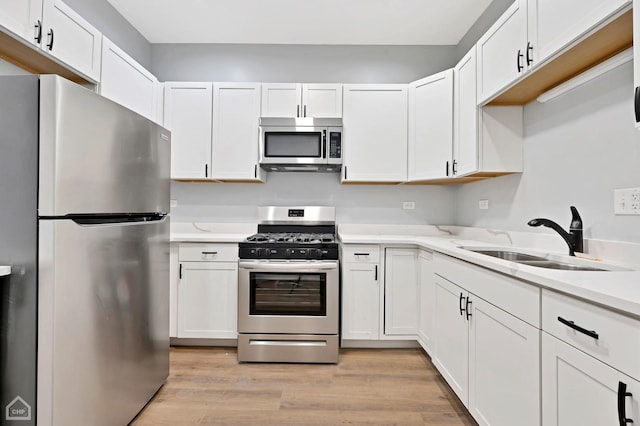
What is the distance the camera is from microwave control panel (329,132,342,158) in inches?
111

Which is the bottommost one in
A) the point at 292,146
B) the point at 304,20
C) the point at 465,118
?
the point at 292,146

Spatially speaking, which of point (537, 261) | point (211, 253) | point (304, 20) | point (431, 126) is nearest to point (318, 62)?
point (304, 20)

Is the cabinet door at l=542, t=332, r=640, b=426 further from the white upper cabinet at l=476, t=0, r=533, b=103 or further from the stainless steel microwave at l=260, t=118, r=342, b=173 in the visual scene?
the stainless steel microwave at l=260, t=118, r=342, b=173

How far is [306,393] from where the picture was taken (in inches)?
81.2

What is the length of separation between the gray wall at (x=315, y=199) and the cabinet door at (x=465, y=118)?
2.45 feet

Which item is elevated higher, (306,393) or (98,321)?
(98,321)

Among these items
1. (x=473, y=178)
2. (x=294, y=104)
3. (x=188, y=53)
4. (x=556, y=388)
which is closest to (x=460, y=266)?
(x=556, y=388)

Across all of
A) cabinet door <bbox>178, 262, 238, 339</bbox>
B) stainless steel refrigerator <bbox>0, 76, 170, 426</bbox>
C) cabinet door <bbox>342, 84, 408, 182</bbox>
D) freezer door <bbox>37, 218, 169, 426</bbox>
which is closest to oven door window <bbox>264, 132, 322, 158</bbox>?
cabinet door <bbox>342, 84, 408, 182</bbox>

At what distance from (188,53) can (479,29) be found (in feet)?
8.96

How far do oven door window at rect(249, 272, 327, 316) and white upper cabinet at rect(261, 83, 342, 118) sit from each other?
1.45m

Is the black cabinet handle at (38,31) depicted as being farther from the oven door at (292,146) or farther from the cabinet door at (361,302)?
the cabinet door at (361,302)

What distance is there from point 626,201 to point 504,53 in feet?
3.31

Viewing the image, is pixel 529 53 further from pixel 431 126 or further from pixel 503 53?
pixel 431 126

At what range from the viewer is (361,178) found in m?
2.93
